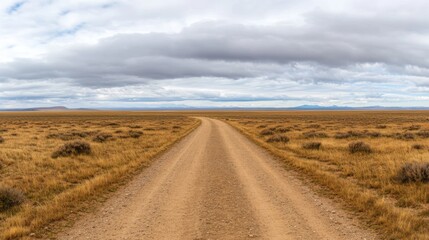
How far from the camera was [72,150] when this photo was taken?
18.2m

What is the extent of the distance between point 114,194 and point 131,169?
13.0 ft

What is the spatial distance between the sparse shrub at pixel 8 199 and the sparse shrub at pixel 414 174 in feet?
37.2

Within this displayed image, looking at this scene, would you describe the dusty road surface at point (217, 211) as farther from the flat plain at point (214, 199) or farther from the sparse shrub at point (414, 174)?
the sparse shrub at point (414, 174)

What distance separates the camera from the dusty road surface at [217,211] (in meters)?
6.51

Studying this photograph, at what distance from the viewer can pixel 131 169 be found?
44.8ft

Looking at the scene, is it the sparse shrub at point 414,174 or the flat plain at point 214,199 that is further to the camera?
the sparse shrub at point 414,174

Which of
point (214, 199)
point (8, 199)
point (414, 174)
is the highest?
point (414, 174)

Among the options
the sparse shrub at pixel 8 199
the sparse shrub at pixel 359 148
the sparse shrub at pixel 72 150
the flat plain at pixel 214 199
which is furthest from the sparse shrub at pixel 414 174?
the sparse shrub at pixel 72 150

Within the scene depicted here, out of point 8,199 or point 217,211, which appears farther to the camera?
point 8,199

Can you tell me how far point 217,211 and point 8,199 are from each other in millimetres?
5307

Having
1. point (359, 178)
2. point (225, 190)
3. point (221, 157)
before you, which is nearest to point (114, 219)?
point (225, 190)

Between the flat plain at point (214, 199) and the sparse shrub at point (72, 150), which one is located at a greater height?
the sparse shrub at point (72, 150)

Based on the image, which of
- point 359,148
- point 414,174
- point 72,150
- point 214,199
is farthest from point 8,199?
point 359,148

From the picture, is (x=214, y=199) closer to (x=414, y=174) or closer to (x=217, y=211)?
(x=217, y=211)
